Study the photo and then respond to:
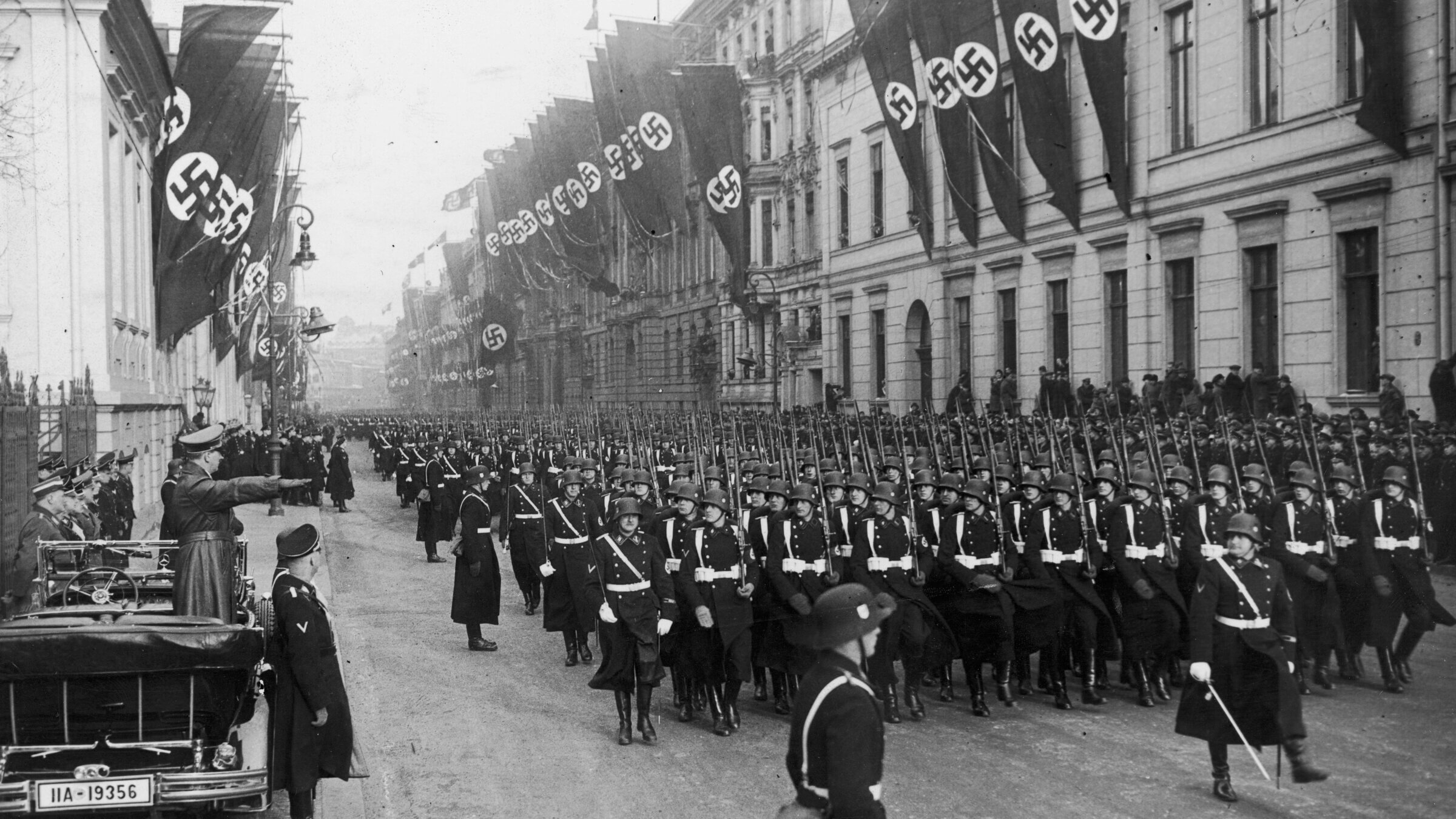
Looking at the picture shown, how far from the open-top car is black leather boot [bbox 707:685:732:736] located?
3784 mm

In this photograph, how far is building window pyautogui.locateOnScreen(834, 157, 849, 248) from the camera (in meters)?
40.8

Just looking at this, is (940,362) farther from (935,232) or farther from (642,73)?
(642,73)

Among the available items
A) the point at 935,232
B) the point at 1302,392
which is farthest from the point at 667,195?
the point at 1302,392

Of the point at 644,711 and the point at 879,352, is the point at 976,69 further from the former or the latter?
the point at 644,711

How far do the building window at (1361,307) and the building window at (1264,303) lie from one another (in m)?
1.55

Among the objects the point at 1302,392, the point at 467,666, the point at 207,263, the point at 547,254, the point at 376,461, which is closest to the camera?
the point at 467,666

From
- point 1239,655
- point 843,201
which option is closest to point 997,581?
point 1239,655

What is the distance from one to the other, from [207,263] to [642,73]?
12.8 m

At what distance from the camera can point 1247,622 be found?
314 inches

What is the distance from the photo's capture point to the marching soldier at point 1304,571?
10.6 metres

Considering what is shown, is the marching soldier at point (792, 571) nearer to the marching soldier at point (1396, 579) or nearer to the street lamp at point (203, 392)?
the marching soldier at point (1396, 579)

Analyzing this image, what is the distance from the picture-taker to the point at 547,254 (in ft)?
165

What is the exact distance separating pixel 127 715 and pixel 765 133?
44.1 m

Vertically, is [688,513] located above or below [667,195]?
below
